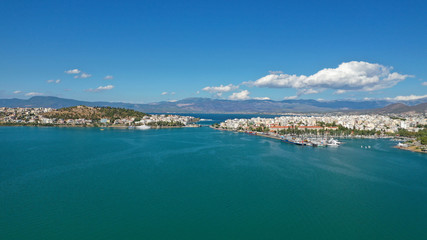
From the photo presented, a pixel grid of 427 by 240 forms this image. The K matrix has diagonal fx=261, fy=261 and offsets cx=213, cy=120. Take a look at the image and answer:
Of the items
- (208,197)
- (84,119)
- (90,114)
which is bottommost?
(208,197)

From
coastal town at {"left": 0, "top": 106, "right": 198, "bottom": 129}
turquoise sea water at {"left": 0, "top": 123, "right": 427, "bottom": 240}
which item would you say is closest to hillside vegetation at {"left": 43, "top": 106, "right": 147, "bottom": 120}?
coastal town at {"left": 0, "top": 106, "right": 198, "bottom": 129}

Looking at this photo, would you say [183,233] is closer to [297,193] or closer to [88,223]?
[88,223]

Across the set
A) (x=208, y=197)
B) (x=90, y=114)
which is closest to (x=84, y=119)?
(x=90, y=114)

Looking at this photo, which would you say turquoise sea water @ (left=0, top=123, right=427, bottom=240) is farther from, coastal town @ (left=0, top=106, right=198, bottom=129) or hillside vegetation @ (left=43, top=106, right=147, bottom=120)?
hillside vegetation @ (left=43, top=106, right=147, bottom=120)

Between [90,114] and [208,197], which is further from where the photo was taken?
[90,114]

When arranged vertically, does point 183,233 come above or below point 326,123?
below

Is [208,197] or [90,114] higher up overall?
[90,114]

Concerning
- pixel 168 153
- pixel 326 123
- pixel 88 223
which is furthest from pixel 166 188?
pixel 326 123

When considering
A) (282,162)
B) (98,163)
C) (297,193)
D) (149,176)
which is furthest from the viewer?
(282,162)

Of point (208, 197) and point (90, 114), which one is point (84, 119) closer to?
point (90, 114)
